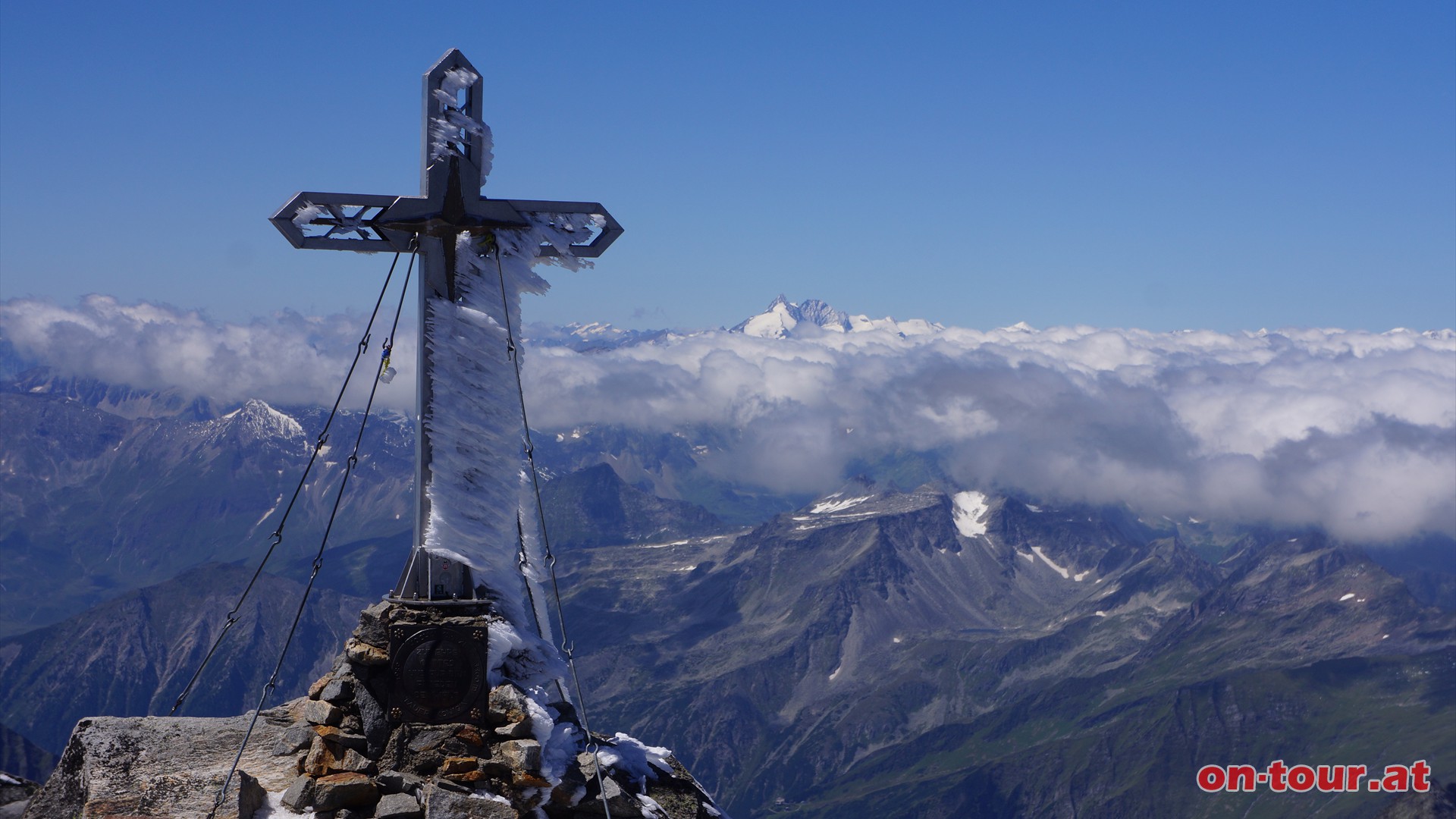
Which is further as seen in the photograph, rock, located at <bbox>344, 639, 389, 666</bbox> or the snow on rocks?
rock, located at <bbox>344, 639, 389, 666</bbox>

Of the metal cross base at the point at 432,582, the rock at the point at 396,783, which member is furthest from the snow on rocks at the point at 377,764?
the metal cross base at the point at 432,582

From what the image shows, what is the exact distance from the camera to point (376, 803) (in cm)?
1792

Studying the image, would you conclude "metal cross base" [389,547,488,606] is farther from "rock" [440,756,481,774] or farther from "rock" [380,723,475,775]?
"rock" [440,756,481,774]

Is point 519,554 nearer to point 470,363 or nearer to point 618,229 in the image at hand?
point 470,363

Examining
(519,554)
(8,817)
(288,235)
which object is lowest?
(8,817)

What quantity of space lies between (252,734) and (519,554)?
5216 mm

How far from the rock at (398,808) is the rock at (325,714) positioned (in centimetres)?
191

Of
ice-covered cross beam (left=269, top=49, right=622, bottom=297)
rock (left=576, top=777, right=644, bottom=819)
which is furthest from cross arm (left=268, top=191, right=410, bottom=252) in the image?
rock (left=576, top=777, right=644, bottom=819)

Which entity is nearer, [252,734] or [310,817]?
[310,817]

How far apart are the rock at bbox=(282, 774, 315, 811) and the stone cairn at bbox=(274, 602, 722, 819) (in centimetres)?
2

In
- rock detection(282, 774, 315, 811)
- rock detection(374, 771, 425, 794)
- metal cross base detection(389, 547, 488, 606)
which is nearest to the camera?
rock detection(282, 774, 315, 811)

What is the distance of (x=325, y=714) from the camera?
1898 centimetres

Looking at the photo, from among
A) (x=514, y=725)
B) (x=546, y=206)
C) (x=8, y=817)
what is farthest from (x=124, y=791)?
(x=546, y=206)

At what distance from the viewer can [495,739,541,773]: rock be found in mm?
18469
